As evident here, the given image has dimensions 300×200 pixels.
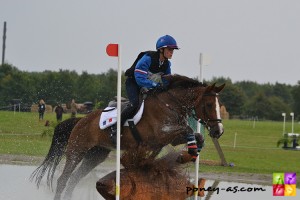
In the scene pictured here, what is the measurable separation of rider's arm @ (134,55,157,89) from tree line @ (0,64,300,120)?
223cm

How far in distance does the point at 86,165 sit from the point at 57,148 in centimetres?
77

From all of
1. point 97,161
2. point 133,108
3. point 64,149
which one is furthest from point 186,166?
point 64,149

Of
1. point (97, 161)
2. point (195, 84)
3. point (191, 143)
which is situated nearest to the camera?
point (191, 143)

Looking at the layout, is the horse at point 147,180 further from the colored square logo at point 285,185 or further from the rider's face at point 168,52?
the colored square logo at point 285,185

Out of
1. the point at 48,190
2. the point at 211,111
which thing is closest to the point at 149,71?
the point at 211,111

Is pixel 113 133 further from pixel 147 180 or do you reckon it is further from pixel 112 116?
pixel 147 180

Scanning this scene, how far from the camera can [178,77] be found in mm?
8945

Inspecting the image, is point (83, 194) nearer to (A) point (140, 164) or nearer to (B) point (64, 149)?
(B) point (64, 149)

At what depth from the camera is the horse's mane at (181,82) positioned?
885 centimetres

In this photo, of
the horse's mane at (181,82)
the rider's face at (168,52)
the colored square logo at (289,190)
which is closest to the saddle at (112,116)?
the horse's mane at (181,82)

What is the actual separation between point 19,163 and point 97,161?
7.03 meters

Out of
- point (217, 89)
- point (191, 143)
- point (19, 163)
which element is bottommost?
point (19, 163)

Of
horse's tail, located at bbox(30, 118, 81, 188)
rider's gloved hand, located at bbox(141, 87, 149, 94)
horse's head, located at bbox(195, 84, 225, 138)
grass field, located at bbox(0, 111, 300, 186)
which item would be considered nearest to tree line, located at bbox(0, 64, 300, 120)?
grass field, located at bbox(0, 111, 300, 186)

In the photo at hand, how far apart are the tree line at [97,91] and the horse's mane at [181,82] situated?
1957 millimetres
